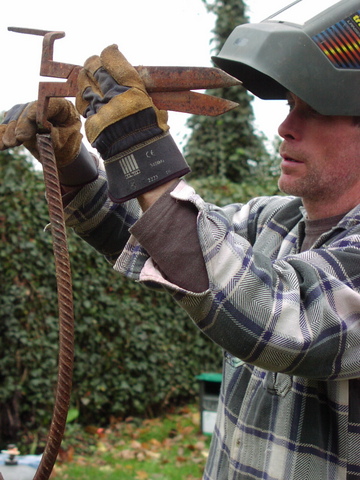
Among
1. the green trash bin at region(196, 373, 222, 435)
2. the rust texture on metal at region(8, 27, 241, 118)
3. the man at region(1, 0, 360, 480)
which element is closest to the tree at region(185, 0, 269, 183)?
the green trash bin at region(196, 373, 222, 435)

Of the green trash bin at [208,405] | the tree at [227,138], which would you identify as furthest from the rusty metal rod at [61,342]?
the tree at [227,138]

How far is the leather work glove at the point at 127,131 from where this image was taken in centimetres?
149

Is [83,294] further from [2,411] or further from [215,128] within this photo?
[215,128]

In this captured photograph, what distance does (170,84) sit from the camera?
1.53m

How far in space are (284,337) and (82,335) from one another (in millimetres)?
4350

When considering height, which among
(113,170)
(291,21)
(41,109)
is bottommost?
(113,170)

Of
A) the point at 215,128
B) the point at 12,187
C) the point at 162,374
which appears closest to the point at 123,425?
the point at 162,374

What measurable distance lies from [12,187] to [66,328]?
11.6 feet

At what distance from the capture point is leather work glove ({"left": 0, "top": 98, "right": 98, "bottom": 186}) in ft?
5.62

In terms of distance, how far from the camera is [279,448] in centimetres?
174

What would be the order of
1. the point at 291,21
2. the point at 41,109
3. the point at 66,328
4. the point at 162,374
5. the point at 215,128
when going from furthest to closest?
1. the point at 215,128
2. the point at 162,374
3. the point at 291,21
4. the point at 41,109
5. the point at 66,328

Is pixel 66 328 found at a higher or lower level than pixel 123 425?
higher

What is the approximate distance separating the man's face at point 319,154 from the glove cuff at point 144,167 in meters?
0.45

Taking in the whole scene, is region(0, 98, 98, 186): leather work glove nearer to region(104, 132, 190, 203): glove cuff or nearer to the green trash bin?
region(104, 132, 190, 203): glove cuff
